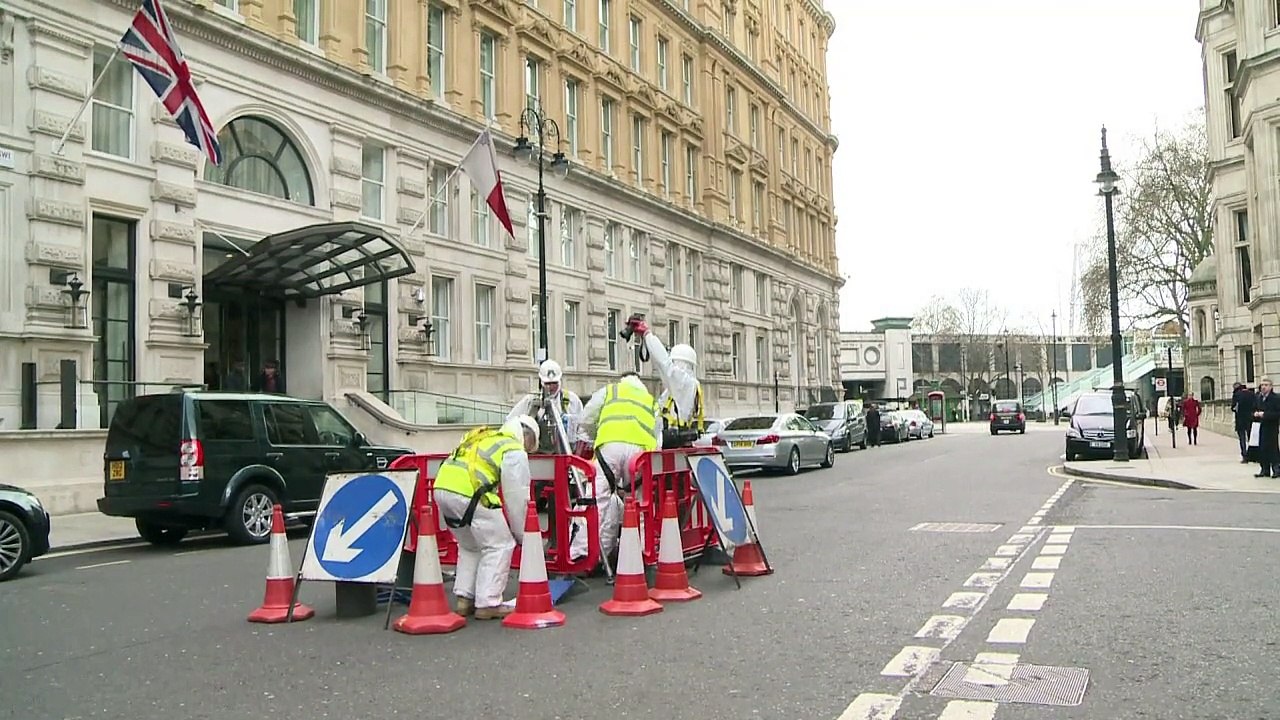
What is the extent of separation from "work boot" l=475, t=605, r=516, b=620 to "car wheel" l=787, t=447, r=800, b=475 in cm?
1781

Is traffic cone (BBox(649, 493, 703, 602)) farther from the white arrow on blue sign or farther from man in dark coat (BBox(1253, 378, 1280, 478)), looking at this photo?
man in dark coat (BBox(1253, 378, 1280, 478))

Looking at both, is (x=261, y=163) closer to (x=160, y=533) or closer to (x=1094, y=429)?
(x=160, y=533)

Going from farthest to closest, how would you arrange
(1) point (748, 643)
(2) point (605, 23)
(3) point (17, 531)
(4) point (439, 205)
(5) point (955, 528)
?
(2) point (605, 23) → (4) point (439, 205) → (5) point (955, 528) → (3) point (17, 531) → (1) point (748, 643)

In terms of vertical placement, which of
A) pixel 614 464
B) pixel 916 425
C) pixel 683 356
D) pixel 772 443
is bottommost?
pixel 916 425

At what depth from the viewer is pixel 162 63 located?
16719mm

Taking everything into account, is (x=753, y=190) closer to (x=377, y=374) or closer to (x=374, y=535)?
(x=377, y=374)

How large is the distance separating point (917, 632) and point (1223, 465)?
1905cm

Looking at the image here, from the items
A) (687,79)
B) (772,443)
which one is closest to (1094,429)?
(772,443)

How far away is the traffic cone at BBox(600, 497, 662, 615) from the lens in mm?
7898

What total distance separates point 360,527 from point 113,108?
1465 cm

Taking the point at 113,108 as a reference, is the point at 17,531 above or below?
below

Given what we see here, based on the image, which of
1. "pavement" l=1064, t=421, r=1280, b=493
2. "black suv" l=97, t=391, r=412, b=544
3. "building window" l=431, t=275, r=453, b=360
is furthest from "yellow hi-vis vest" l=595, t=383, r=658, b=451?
"building window" l=431, t=275, r=453, b=360

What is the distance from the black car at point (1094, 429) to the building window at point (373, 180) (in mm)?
17599

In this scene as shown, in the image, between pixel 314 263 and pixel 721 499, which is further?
pixel 314 263
